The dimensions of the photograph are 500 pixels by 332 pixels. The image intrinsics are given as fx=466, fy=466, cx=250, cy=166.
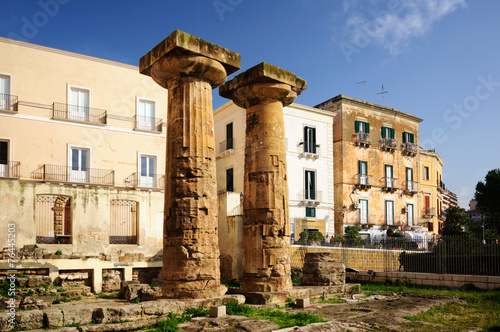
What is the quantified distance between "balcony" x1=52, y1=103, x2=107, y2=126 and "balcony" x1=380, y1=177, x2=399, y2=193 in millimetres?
19757

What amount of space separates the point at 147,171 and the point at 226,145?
21.8 ft

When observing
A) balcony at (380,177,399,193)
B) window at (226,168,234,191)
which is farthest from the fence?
balcony at (380,177,399,193)

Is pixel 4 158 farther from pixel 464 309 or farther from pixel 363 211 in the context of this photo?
pixel 363 211

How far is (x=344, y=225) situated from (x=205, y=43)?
879 inches

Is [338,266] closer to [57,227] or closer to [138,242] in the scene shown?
[138,242]

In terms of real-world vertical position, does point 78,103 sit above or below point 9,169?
above

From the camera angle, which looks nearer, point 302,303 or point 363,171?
point 302,303

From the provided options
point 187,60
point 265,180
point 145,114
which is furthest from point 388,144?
point 187,60

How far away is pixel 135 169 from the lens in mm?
23016

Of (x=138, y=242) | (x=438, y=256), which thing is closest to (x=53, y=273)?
(x=138, y=242)

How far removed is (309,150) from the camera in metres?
28.8

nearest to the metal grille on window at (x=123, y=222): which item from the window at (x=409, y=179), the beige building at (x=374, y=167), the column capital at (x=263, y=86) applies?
the column capital at (x=263, y=86)

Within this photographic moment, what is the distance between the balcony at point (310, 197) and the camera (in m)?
28.0

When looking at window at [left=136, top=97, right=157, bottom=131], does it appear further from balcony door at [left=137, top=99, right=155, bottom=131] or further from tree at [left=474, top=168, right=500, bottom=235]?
tree at [left=474, top=168, right=500, bottom=235]
